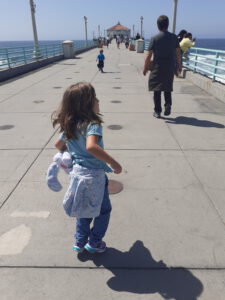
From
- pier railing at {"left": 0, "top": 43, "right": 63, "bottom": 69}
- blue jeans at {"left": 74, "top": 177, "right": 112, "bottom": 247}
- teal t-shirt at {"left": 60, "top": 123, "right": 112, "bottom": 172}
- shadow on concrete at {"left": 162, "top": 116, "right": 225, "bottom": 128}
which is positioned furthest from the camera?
pier railing at {"left": 0, "top": 43, "right": 63, "bottom": 69}

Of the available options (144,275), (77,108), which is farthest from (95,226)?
(77,108)

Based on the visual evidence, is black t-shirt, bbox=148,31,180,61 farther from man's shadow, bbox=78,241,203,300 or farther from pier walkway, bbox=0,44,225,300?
man's shadow, bbox=78,241,203,300

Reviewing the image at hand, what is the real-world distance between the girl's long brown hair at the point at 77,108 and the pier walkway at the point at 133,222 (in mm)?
1300

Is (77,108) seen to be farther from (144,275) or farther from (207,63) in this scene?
(207,63)

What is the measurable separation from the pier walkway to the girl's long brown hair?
1.30 meters

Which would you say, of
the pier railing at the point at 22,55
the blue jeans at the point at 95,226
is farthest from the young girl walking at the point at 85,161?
the pier railing at the point at 22,55

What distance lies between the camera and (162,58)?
238 inches

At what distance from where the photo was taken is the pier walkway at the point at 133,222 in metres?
2.30

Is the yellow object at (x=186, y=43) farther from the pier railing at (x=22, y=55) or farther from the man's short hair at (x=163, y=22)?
the pier railing at (x=22, y=55)

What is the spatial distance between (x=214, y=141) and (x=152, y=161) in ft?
5.25

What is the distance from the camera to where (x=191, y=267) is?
2457mm

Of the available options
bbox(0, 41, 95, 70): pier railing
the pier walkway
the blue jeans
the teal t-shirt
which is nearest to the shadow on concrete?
the pier walkway

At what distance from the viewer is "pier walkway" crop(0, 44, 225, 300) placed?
7.54ft

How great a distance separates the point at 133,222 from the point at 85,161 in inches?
46.9
